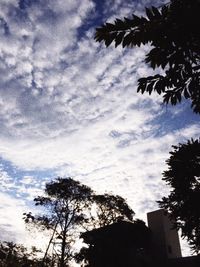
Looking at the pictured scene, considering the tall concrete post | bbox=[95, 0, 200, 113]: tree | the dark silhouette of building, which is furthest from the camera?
the tall concrete post

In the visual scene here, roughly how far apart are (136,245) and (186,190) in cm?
1902

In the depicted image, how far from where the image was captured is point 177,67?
5.74 m

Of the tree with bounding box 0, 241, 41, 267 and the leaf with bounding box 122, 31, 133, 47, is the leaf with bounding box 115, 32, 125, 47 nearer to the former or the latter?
the leaf with bounding box 122, 31, 133, 47

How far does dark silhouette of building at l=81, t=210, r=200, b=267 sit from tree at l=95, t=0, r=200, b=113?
26.3 m

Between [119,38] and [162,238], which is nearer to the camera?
[119,38]

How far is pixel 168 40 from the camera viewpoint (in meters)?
5.50

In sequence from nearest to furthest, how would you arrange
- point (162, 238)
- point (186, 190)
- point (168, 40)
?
point (168, 40) → point (186, 190) → point (162, 238)

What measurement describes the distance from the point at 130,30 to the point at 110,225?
95.0 feet

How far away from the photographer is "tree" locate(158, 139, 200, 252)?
1340 centimetres

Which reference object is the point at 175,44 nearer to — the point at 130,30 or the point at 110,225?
the point at 130,30

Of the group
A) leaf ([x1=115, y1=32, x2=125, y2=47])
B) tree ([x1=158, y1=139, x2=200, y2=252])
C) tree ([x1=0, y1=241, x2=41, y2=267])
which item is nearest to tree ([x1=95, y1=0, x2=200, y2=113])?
leaf ([x1=115, y1=32, x2=125, y2=47])

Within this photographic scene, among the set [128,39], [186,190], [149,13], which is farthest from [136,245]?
[149,13]

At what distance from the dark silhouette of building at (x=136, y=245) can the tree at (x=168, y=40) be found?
86.2 feet

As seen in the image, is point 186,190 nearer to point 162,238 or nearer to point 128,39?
point 128,39
